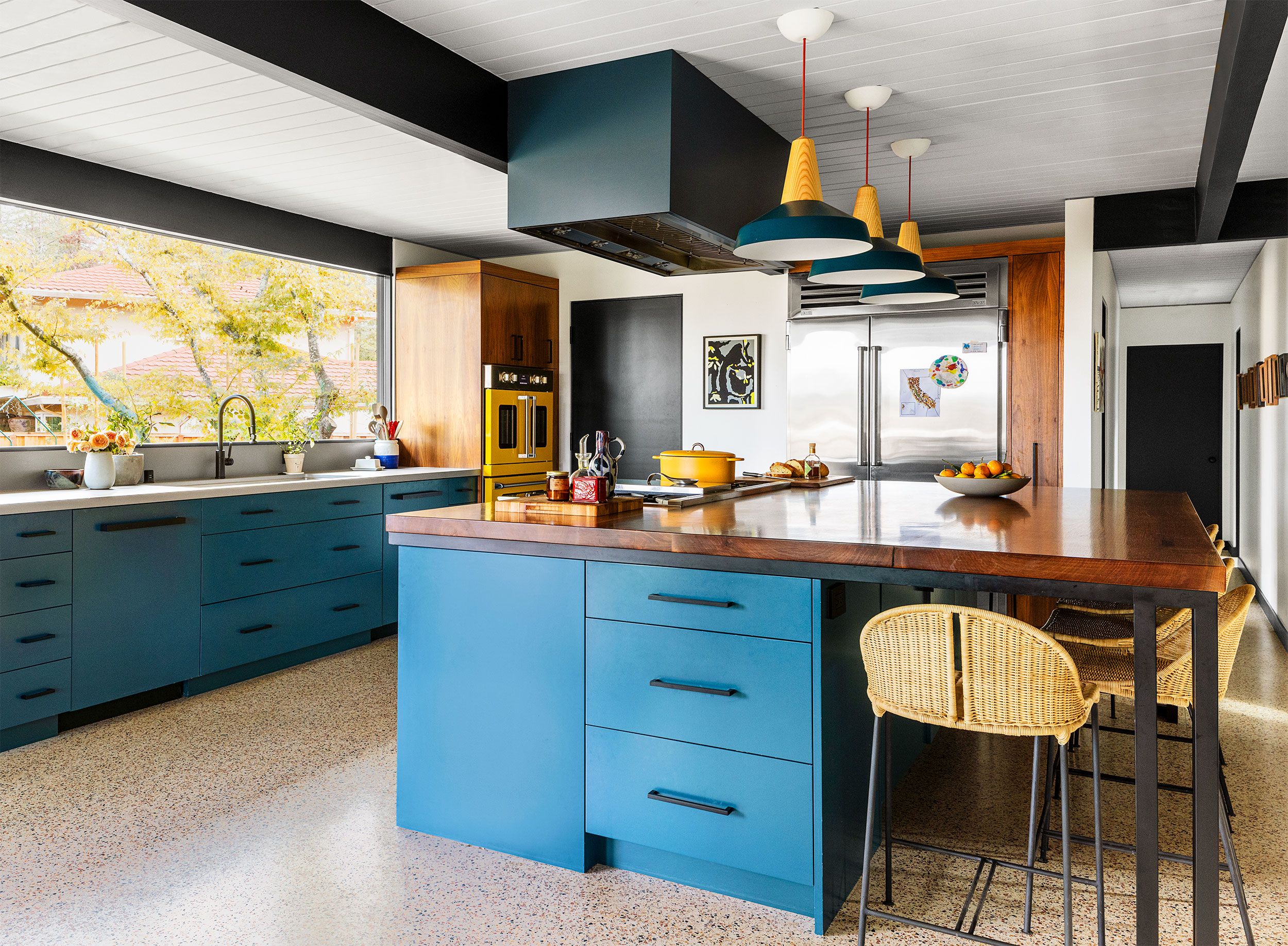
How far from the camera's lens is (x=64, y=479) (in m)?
4.01

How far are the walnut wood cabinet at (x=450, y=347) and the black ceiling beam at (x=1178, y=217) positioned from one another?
367 centimetres

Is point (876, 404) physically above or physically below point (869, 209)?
below

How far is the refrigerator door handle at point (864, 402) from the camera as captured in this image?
551cm

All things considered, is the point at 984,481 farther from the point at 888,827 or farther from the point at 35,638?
the point at 35,638

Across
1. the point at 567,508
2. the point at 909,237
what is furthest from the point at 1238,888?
the point at 909,237

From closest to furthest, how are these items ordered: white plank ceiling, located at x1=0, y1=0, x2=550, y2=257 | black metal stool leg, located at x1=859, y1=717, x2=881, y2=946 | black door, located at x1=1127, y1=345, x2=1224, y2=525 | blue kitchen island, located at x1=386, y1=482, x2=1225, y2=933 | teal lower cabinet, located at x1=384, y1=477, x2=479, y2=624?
black metal stool leg, located at x1=859, y1=717, x2=881, y2=946
blue kitchen island, located at x1=386, y1=482, x2=1225, y2=933
white plank ceiling, located at x1=0, y1=0, x2=550, y2=257
teal lower cabinet, located at x1=384, y1=477, x2=479, y2=624
black door, located at x1=1127, y1=345, x2=1224, y2=525

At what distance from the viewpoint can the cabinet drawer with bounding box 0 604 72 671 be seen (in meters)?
3.30

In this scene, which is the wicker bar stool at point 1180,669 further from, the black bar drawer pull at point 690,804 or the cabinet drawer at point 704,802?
the black bar drawer pull at point 690,804

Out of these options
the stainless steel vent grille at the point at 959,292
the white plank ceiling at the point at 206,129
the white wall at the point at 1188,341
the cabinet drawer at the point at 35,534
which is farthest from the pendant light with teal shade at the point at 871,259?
the white wall at the point at 1188,341

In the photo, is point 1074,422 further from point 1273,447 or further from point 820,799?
point 820,799

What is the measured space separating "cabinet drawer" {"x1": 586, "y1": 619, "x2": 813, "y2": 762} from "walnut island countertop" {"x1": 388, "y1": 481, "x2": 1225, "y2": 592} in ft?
0.75

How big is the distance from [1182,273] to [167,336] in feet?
23.8

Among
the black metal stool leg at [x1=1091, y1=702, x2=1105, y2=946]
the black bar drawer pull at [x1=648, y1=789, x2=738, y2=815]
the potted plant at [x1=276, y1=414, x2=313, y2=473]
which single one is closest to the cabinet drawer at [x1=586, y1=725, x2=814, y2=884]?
the black bar drawer pull at [x1=648, y1=789, x2=738, y2=815]

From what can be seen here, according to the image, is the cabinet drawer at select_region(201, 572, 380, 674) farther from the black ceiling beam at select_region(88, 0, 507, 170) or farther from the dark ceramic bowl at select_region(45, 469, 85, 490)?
the black ceiling beam at select_region(88, 0, 507, 170)
